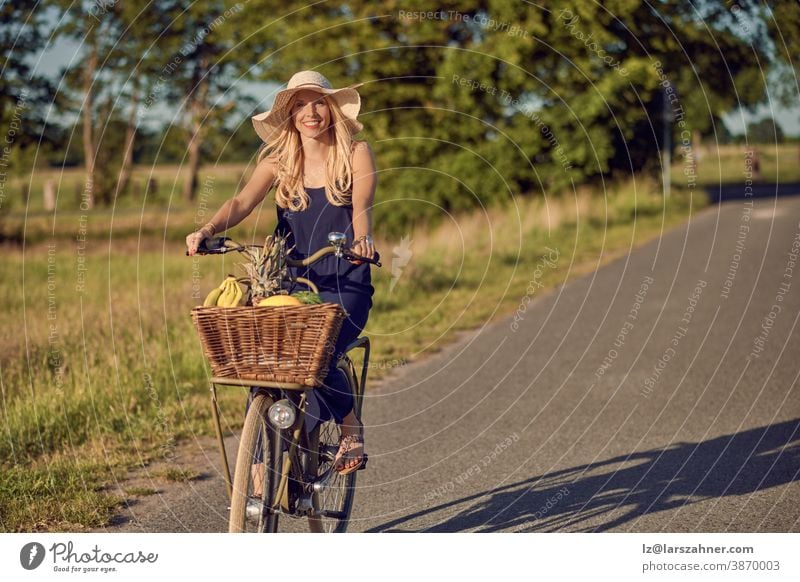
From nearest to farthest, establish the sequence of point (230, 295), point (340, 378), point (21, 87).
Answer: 1. point (230, 295)
2. point (340, 378)
3. point (21, 87)

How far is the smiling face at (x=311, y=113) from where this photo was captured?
4.89 metres

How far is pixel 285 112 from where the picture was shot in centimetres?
495

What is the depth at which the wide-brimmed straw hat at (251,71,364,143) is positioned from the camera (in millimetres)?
4824

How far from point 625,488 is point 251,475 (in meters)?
2.33

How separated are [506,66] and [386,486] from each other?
17645mm

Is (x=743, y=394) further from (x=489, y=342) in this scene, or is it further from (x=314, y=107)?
(x=314, y=107)

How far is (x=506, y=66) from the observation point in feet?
74.0

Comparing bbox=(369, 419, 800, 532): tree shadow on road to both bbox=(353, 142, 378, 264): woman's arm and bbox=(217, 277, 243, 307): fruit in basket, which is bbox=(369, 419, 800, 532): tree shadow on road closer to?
bbox=(353, 142, 378, 264): woman's arm

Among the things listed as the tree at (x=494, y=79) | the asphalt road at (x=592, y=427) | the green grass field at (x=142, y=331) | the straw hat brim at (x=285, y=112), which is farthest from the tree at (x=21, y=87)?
the straw hat brim at (x=285, y=112)

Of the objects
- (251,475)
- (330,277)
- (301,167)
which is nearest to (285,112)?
(301,167)

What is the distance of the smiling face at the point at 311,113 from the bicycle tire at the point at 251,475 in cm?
128

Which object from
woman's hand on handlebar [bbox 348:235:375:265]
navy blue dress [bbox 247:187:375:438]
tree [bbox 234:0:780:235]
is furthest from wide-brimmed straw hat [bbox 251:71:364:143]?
tree [bbox 234:0:780:235]

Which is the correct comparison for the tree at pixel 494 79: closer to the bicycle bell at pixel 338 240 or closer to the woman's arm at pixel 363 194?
the woman's arm at pixel 363 194

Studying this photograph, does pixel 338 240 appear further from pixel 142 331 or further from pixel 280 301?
pixel 142 331
